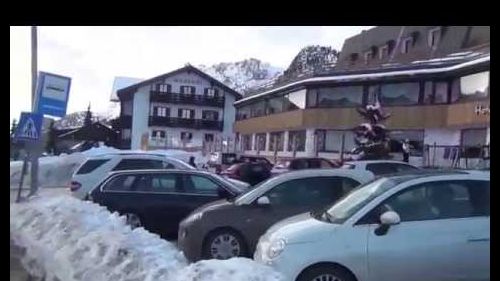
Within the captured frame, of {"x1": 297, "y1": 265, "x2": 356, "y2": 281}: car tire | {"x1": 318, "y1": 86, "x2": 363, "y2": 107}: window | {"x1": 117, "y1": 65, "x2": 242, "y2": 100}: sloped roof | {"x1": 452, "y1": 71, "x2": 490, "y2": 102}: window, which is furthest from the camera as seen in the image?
{"x1": 318, "y1": 86, "x2": 363, "y2": 107}: window

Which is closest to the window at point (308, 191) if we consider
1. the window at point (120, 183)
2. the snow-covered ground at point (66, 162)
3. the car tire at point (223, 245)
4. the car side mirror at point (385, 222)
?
the car tire at point (223, 245)

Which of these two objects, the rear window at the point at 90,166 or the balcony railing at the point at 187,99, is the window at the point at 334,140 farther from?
the rear window at the point at 90,166

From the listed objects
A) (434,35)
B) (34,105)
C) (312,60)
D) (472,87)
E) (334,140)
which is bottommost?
(334,140)

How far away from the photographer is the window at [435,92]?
10.2m

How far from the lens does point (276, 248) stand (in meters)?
5.68

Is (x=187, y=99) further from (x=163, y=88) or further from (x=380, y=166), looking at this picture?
(x=380, y=166)

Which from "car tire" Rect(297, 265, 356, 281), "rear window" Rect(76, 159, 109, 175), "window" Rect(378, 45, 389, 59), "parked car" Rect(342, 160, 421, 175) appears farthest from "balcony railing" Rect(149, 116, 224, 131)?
"car tire" Rect(297, 265, 356, 281)

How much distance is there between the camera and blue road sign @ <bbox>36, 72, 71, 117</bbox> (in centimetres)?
933

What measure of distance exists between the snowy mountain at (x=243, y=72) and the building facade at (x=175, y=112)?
181mm

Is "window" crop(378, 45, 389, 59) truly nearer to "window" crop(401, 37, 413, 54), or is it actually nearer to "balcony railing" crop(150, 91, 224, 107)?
"window" crop(401, 37, 413, 54)

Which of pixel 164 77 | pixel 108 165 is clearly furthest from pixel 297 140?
pixel 108 165

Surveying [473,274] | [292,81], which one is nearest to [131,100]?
[292,81]

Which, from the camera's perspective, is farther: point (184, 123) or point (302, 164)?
point (184, 123)

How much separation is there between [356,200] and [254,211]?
2.05 metres
